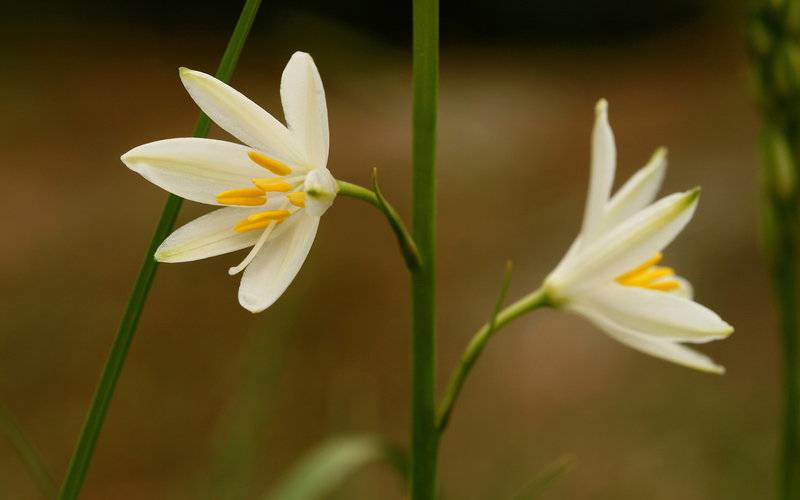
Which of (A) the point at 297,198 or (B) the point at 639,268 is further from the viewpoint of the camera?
(B) the point at 639,268

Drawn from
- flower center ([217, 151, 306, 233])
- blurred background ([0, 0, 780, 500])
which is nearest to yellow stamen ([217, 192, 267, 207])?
flower center ([217, 151, 306, 233])

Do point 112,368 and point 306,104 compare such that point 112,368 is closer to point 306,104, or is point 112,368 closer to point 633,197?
point 306,104

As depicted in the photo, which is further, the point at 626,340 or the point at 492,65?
the point at 492,65

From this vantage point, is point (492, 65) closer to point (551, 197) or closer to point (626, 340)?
point (551, 197)

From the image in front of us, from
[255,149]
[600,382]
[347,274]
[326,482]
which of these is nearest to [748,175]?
[600,382]

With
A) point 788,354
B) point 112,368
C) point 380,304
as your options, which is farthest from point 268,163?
point 380,304

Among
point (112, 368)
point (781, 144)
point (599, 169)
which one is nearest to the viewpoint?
point (112, 368)

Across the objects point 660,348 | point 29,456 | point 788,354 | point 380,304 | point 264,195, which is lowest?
point 380,304
